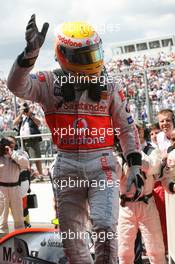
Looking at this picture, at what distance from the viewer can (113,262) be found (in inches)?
156

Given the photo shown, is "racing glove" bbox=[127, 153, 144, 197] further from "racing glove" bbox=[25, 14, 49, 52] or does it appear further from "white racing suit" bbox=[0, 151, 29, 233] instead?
"white racing suit" bbox=[0, 151, 29, 233]

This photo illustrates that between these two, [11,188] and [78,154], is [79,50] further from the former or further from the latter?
[11,188]

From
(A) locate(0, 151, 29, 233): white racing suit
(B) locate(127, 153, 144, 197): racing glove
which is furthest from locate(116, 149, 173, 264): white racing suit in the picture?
(A) locate(0, 151, 29, 233): white racing suit

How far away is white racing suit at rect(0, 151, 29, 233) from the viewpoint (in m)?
7.55

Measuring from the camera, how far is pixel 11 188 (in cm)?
764

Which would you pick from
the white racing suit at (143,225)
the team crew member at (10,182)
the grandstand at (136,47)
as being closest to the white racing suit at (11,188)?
the team crew member at (10,182)

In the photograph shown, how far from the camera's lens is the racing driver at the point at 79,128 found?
4.06 m

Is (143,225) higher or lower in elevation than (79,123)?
lower

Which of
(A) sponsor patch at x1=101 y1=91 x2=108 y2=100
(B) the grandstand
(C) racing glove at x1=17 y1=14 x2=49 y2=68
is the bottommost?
(A) sponsor patch at x1=101 y1=91 x2=108 y2=100

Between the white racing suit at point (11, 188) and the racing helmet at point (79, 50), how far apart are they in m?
3.51

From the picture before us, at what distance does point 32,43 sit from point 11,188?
14.0 feet

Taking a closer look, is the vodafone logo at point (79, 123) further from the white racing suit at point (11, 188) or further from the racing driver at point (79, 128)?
the white racing suit at point (11, 188)

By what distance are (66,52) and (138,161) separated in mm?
901

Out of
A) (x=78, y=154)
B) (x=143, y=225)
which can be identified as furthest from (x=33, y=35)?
(x=143, y=225)
